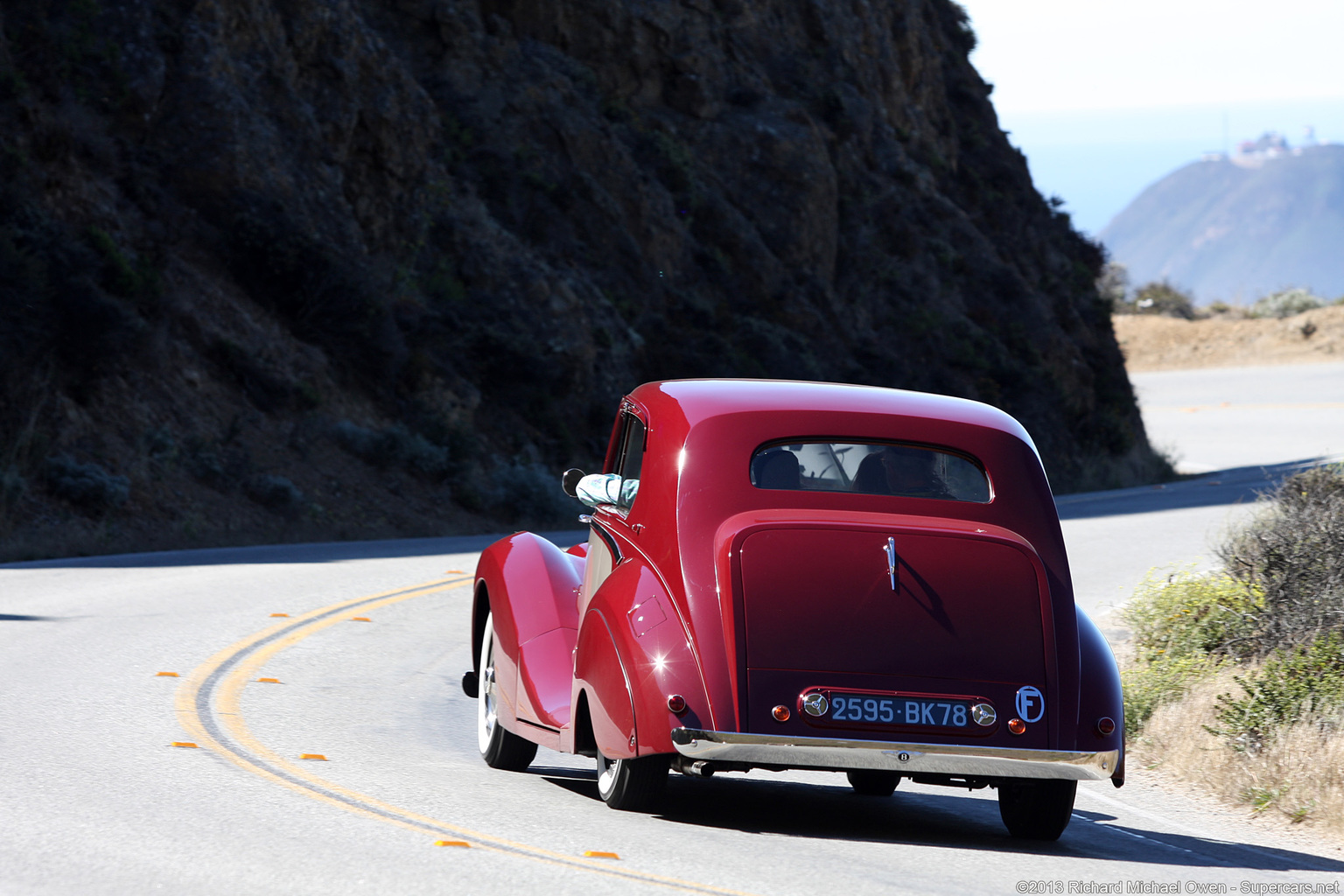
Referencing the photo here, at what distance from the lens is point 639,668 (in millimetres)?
5969

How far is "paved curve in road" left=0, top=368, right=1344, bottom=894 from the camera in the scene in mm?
5332

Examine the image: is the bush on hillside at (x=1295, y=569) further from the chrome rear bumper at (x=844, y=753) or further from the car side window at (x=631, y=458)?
the car side window at (x=631, y=458)

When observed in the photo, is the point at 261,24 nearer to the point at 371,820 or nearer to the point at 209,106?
the point at 209,106

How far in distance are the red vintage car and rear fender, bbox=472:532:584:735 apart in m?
0.17

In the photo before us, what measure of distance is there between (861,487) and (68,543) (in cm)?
1318

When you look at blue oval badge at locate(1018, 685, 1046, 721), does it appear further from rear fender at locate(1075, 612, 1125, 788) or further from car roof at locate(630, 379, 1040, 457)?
car roof at locate(630, 379, 1040, 457)

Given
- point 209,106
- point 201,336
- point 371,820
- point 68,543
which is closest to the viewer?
point 371,820

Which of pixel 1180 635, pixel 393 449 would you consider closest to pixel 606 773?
pixel 1180 635

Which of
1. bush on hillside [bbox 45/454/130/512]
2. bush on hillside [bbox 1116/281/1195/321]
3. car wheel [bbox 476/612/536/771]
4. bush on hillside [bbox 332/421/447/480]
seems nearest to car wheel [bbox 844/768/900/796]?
car wheel [bbox 476/612/536/771]

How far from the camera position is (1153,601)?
11.7 meters

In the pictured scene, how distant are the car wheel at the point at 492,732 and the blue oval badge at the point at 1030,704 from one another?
7.75 ft

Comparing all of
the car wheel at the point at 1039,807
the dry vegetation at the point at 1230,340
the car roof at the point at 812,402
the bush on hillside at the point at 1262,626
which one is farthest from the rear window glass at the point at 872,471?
the dry vegetation at the point at 1230,340

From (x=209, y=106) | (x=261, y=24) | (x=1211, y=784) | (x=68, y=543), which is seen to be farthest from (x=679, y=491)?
(x=261, y=24)

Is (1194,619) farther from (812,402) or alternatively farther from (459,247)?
(459,247)
